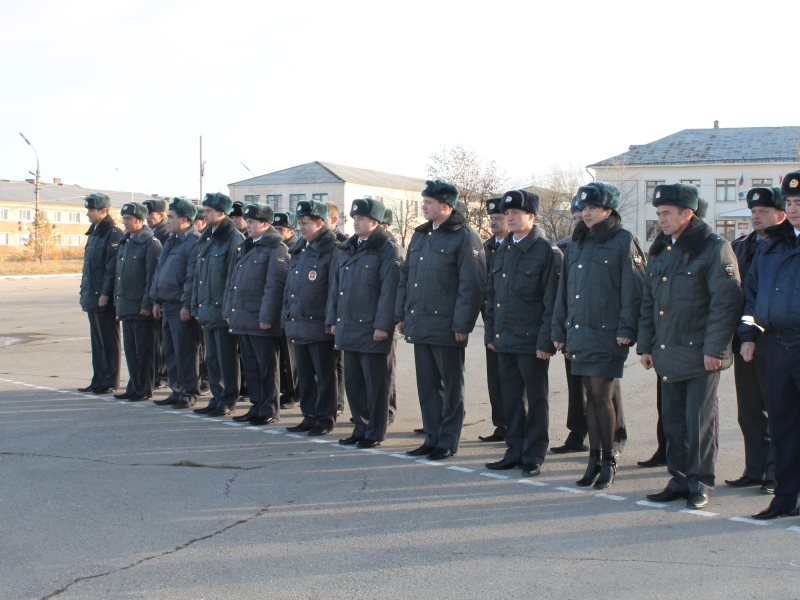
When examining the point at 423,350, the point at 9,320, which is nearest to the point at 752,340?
the point at 423,350

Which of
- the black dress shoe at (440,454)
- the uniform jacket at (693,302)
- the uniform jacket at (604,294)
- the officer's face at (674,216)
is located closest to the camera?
the uniform jacket at (693,302)

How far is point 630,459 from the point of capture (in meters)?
7.71

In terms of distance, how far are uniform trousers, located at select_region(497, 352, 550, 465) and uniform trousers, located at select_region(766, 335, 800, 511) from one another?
1.87m

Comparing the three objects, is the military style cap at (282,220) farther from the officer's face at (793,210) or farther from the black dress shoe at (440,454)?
the officer's face at (793,210)

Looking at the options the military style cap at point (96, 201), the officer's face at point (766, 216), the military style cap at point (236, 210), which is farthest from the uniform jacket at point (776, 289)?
the military style cap at point (96, 201)

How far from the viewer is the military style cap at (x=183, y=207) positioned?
35.5ft

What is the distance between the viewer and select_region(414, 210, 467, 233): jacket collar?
25.8 ft

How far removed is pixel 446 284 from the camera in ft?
25.7

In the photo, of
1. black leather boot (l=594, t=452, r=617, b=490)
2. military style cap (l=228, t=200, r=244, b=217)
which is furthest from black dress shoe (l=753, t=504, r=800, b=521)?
military style cap (l=228, t=200, r=244, b=217)

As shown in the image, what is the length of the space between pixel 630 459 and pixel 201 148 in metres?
50.4

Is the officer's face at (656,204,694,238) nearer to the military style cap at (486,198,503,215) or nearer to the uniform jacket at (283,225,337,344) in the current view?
the military style cap at (486,198,503,215)

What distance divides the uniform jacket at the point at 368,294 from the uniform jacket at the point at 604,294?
6.75ft

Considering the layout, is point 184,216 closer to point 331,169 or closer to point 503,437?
point 503,437

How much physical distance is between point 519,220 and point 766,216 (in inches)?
75.1
